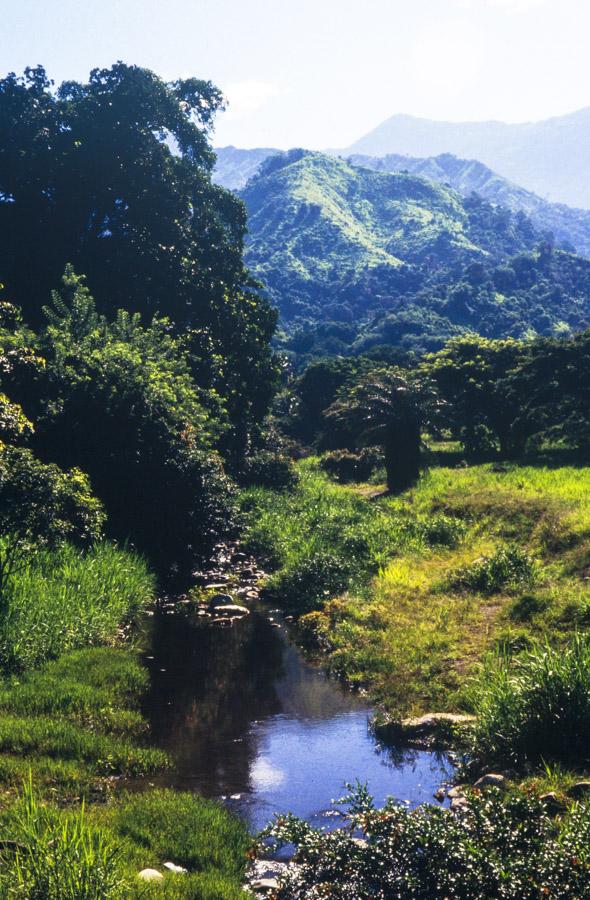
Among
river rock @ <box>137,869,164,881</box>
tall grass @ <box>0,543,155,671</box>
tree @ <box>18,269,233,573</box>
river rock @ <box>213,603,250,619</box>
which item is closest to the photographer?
river rock @ <box>137,869,164,881</box>

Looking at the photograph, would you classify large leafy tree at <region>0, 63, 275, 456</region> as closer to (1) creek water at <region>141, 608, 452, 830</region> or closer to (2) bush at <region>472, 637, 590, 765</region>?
(1) creek water at <region>141, 608, 452, 830</region>

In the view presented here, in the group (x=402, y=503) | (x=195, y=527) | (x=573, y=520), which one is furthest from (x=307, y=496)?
(x=573, y=520)

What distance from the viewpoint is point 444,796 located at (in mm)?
9758

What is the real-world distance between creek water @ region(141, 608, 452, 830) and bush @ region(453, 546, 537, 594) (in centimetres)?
422

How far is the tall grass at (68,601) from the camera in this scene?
12969 mm

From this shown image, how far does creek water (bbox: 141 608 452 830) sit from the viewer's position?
995 cm

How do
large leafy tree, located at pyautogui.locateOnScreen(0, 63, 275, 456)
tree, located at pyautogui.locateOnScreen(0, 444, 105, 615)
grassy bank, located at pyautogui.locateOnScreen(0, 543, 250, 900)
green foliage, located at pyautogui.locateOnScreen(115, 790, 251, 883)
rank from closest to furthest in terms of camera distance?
grassy bank, located at pyautogui.locateOnScreen(0, 543, 250, 900)
green foliage, located at pyautogui.locateOnScreen(115, 790, 251, 883)
tree, located at pyautogui.locateOnScreen(0, 444, 105, 615)
large leafy tree, located at pyautogui.locateOnScreen(0, 63, 275, 456)

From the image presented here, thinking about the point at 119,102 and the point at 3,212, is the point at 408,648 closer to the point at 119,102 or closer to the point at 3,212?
the point at 3,212

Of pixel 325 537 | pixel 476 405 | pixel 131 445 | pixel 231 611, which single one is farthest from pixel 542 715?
pixel 476 405

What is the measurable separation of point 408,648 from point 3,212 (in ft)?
83.5

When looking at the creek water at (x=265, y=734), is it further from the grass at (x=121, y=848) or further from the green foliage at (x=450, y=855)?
the green foliage at (x=450, y=855)

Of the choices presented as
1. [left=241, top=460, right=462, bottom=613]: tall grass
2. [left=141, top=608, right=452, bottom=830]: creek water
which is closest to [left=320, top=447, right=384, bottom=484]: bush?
[left=241, top=460, right=462, bottom=613]: tall grass

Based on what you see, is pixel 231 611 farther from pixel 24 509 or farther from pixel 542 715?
pixel 542 715

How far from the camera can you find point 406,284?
164 meters
